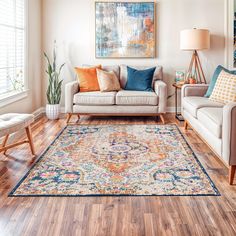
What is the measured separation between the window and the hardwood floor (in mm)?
2203

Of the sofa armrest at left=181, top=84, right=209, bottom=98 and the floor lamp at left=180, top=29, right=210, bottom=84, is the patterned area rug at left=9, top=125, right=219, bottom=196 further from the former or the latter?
the floor lamp at left=180, top=29, right=210, bottom=84

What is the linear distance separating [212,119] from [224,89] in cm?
101

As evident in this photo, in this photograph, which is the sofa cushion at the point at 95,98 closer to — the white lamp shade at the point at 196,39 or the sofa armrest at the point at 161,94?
the sofa armrest at the point at 161,94

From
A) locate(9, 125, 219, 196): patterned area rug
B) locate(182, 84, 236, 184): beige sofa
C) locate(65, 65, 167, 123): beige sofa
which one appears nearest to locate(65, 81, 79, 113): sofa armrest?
locate(65, 65, 167, 123): beige sofa

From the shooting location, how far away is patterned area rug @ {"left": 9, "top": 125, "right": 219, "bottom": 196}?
2.61 metres

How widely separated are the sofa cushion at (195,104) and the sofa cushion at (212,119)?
16 cm

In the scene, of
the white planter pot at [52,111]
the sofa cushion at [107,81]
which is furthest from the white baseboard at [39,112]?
the sofa cushion at [107,81]

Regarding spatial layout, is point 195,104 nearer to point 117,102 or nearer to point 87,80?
point 117,102

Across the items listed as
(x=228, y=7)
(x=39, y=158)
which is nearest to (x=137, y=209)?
(x=39, y=158)

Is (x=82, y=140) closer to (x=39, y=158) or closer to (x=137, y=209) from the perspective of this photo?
(x=39, y=158)

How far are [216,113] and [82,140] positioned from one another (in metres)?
1.72

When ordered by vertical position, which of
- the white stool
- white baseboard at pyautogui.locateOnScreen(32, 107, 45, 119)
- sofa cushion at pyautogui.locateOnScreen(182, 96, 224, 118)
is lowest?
white baseboard at pyautogui.locateOnScreen(32, 107, 45, 119)

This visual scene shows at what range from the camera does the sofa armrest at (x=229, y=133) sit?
8.55 ft

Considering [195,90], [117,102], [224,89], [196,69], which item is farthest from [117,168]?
[196,69]
